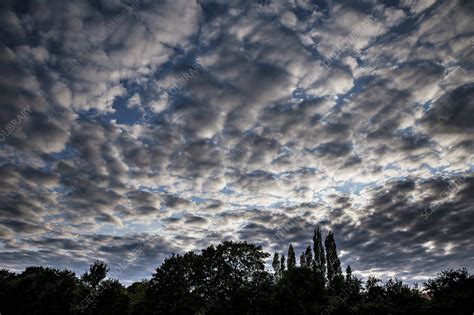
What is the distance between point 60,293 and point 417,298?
53.1 meters

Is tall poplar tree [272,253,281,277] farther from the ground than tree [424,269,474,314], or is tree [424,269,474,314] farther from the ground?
tall poplar tree [272,253,281,277]

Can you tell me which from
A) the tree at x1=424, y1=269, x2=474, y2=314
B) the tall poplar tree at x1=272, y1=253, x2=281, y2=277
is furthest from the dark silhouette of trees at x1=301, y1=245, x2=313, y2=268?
the tree at x1=424, y1=269, x2=474, y2=314

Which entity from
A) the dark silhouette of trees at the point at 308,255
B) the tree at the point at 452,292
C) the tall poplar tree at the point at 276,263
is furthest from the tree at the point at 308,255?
the tree at the point at 452,292

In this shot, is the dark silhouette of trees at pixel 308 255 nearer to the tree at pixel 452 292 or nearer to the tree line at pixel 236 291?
the tree line at pixel 236 291

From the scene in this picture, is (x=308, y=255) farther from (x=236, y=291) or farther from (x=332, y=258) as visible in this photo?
(x=236, y=291)

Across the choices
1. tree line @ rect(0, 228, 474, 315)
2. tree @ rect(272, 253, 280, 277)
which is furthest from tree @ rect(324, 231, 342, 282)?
tree @ rect(272, 253, 280, 277)

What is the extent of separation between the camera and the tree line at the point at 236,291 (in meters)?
26.9

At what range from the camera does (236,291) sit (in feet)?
149

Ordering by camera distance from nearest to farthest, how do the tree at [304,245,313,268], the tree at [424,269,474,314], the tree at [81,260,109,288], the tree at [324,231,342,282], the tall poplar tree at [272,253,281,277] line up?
the tree at [424,269,474,314] → the tree at [81,260,109,288] → the tree at [324,231,342,282] → the tree at [304,245,313,268] → the tall poplar tree at [272,253,281,277]

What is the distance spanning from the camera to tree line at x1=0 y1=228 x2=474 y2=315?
88.2 ft

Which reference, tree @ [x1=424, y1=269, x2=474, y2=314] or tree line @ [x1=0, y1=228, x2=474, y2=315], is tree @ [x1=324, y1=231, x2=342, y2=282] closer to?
tree line @ [x1=0, y1=228, x2=474, y2=315]

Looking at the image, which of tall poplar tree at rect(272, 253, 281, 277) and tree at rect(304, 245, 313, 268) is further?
tall poplar tree at rect(272, 253, 281, 277)

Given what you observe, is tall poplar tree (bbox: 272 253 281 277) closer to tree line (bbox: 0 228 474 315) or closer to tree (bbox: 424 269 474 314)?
tree line (bbox: 0 228 474 315)

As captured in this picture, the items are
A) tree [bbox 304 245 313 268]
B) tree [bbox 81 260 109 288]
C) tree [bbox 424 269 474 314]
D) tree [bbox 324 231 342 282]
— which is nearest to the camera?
tree [bbox 424 269 474 314]
